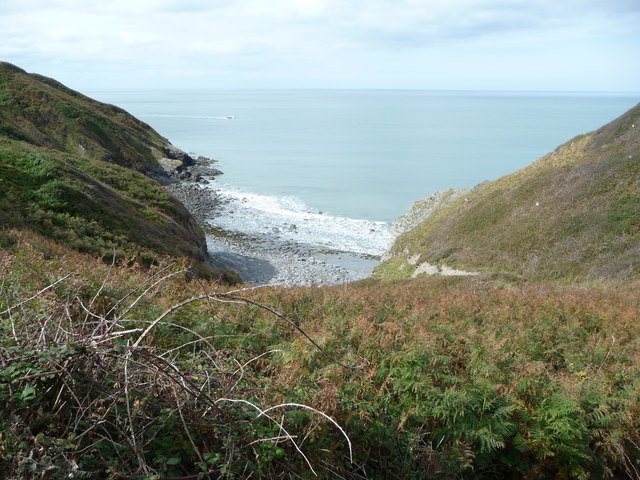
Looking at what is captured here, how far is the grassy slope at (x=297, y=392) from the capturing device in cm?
325

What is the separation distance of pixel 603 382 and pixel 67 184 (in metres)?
21.2

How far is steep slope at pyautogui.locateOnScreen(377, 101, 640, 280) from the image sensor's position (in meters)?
23.3

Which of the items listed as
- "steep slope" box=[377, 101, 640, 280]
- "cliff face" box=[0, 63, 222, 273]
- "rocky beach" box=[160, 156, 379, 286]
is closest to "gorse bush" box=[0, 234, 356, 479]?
"cliff face" box=[0, 63, 222, 273]

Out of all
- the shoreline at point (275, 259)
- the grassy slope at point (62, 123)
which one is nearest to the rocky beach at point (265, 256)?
the shoreline at point (275, 259)

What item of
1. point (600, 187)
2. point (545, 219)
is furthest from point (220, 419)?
point (600, 187)

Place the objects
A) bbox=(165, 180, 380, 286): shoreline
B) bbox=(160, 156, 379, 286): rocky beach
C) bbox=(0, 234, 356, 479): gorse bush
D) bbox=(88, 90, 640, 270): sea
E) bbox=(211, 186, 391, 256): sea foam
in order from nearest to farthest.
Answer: bbox=(0, 234, 356, 479): gorse bush < bbox=(165, 180, 380, 286): shoreline < bbox=(160, 156, 379, 286): rocky beach < bbox=(211, 186, 391, 256): sea foam < bbox=(88, 90, 640, 270): sea

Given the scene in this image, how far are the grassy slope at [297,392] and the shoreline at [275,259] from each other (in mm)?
27915

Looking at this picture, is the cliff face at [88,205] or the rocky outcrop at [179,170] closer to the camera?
→ the cliff face at [88,205]

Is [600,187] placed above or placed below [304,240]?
above

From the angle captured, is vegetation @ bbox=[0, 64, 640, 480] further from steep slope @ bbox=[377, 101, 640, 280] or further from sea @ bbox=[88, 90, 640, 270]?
sea @ bbox=[88, 90, 640, 270]

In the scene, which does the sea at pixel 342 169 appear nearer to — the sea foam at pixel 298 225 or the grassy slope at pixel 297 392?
the sea foam at pixel 298 225

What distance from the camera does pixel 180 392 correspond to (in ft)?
12.0

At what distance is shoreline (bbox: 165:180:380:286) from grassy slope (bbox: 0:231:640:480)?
27915mm

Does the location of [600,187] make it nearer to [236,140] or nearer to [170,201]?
[170,201]
